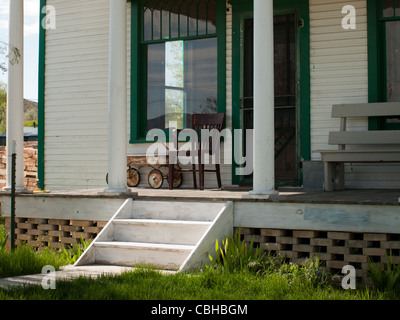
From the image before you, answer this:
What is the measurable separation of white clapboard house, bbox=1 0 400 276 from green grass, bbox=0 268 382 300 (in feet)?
3.36

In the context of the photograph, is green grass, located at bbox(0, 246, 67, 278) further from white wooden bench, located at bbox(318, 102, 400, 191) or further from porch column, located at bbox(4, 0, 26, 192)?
white wooden bench, located at bbox(318, 102, 400, 191)

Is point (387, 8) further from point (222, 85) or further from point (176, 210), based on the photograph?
point (176, 210)

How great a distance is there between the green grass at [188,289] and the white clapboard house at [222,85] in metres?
1.02

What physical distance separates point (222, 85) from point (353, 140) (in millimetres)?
1882

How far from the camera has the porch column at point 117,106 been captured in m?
5.61

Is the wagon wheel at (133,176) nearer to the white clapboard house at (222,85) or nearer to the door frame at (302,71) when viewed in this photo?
the white clapboard house at (222,85)

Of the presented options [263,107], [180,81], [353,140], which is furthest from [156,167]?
[263,107]

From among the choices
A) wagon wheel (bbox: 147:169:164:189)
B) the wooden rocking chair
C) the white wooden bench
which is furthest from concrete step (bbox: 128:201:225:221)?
wagon wheel (bbox: 147:169:164:189)

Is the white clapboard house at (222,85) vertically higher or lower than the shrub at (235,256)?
higher

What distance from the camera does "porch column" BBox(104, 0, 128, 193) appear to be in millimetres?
5609

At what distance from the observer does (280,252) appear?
4.72 meters

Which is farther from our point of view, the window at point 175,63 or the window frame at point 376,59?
the window at point 175,63

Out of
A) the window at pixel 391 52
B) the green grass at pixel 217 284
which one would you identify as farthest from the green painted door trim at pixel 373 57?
the green grass at pixel 217 284

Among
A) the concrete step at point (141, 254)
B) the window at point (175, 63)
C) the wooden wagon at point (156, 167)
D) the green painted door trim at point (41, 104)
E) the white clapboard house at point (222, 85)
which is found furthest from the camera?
the green painted door trim at point (41, 104)
